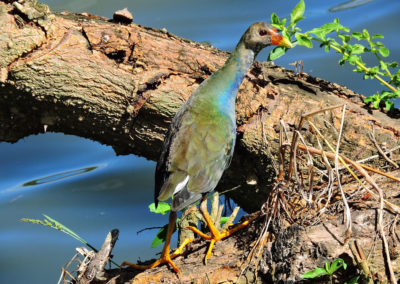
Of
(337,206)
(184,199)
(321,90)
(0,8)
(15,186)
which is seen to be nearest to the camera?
(337,206)

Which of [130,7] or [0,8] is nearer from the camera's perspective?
[0,8]

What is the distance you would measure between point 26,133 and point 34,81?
437mm

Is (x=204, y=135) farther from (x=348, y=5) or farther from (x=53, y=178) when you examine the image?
(x=348, y=5)

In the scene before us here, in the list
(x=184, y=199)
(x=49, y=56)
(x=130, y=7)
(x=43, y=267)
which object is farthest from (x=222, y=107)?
(x=130, y=7)

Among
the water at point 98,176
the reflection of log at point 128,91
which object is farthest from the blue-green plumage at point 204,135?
the water at point 98,176

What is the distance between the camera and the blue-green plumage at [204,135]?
258 centimetres

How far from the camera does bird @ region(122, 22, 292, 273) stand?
2580 millimetres

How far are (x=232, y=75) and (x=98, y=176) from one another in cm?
275

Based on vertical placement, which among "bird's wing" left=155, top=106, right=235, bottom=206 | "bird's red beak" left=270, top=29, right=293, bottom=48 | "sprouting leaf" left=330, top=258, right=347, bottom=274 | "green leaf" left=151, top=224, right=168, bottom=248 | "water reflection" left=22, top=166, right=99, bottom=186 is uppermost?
"water reflection" left=22, top=166, right=99, bottom=186

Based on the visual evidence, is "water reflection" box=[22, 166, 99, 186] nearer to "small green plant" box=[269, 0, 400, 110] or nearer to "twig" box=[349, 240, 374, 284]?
"small green plant" box=[269, 0, 400, 110]

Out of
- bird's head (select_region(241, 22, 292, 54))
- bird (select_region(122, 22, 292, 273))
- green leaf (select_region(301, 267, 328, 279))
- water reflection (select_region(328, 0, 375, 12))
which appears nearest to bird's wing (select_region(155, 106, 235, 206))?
bird (select_region(122, 22, 292, 273))

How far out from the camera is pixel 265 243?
238 cm

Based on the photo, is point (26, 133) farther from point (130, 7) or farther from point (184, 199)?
point (130, 7)

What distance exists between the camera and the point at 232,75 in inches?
112
